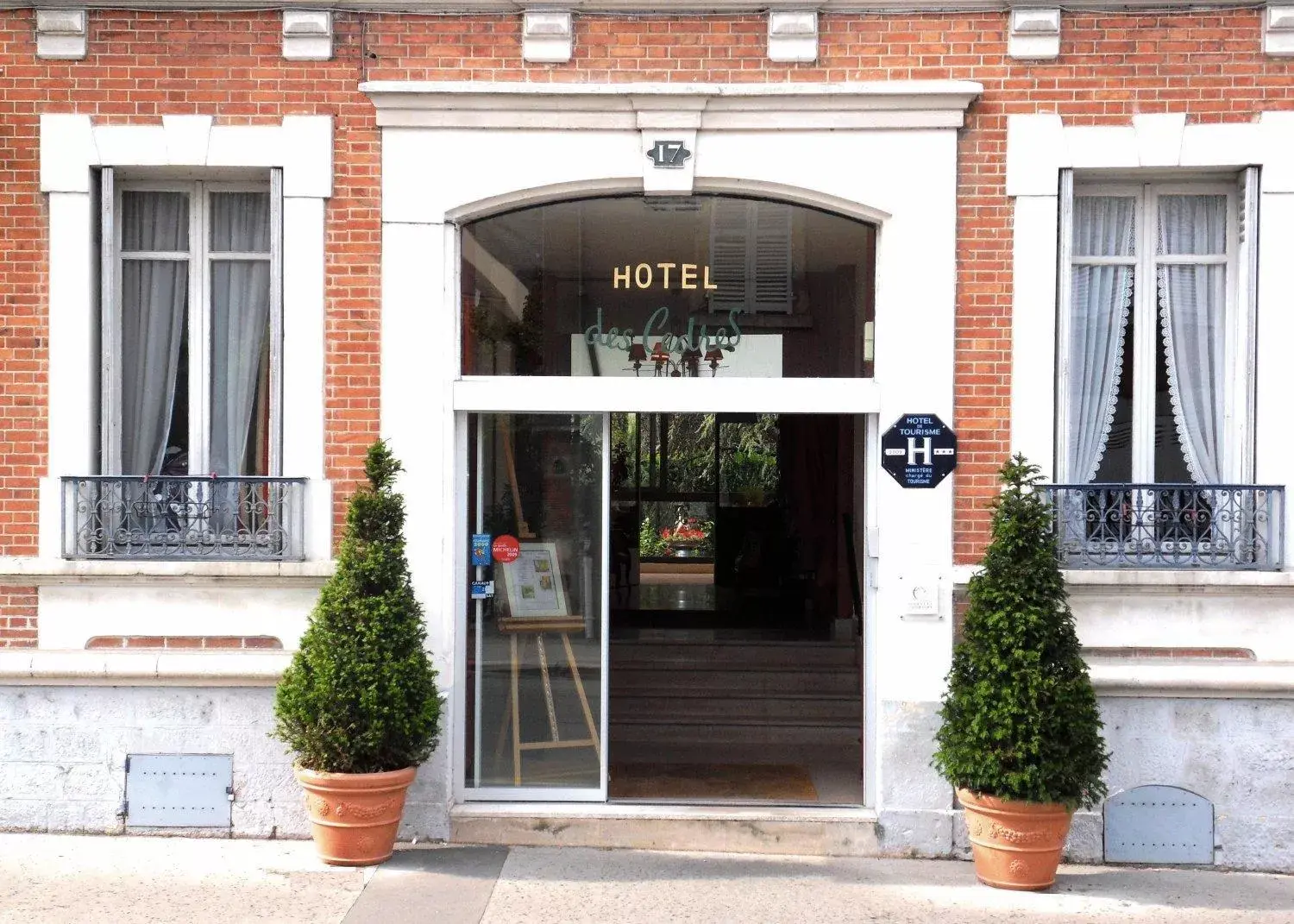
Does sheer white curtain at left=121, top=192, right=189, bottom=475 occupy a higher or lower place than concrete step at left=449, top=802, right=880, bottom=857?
higher

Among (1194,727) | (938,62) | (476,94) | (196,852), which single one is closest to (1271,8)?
(938,62)

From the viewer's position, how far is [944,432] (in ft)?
22.9

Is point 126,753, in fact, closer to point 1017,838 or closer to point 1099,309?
point 1017,838

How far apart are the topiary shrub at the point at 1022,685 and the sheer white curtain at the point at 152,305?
4646 mm

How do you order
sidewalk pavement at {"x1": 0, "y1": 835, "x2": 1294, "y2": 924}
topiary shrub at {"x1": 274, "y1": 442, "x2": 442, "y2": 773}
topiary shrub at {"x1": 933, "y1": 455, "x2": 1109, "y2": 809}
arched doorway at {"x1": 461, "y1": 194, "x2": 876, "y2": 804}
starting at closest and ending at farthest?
sidewalk pavement at {"x1": 0, "y1": 835, "x2": 1294, "y2": 924}
topiary shrub at {"x1": 933, "y1": 455, "x2": 1109, "y2": 809}
topiary shrub at {"x1": 274, "y1": 442, "x2": 442, "y2": 773}
arched doorway at {"x1": 461, "y1": 194, "x2": 876, "y2": 804}

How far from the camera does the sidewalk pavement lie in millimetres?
6012

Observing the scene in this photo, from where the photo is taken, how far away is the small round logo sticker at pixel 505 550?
741 cm

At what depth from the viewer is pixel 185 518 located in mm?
7133

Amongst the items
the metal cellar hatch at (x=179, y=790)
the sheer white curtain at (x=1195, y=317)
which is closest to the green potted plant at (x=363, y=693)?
the metal cellar hatch at (x=179, y=790)

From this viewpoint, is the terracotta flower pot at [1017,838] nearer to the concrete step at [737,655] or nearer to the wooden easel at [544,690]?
the wooden easel at [544,690]

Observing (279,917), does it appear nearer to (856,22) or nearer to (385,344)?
(385,344)

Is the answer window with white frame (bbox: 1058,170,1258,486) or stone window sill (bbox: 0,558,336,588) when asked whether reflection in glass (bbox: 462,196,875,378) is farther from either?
stone window sill (bbox: 0,558,336,588)

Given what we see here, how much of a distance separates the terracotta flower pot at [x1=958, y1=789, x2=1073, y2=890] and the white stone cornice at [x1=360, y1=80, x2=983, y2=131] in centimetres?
360

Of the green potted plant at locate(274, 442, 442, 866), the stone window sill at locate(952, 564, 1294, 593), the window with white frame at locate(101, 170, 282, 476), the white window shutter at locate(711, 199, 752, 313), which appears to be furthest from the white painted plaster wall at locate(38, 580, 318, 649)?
the stone window sill at locate(952, 564, 1294, 593)
